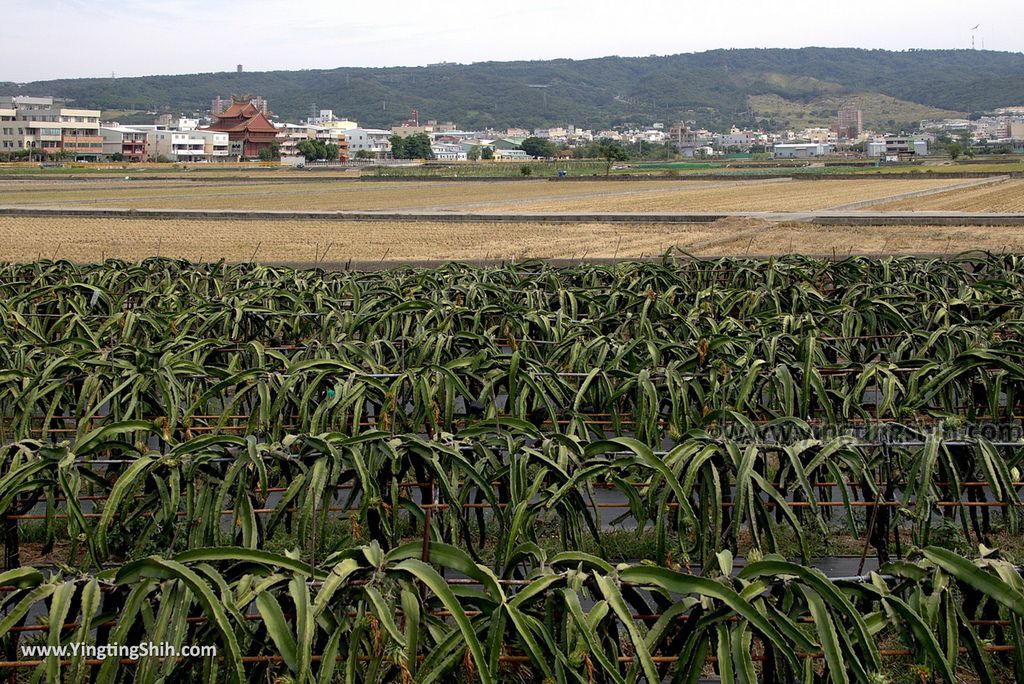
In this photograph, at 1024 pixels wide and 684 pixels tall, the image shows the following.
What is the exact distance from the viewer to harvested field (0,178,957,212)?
161 ft

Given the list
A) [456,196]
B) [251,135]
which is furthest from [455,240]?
[251,135]

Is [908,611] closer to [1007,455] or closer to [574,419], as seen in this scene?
[574,419]

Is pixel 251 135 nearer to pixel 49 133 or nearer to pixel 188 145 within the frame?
A: pixel 188 145

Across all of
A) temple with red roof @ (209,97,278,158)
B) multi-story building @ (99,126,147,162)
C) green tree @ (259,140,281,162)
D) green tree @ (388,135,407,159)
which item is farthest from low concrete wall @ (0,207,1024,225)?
green tree @ (388,135,407,159)

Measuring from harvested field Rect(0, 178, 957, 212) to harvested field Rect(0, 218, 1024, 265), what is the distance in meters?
11.3

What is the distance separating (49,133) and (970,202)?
13425cm

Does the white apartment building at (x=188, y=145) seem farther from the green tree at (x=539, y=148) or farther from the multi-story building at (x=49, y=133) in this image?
the green tree at (x=539, y=148)

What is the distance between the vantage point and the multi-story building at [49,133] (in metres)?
146

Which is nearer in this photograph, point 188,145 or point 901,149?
point 188,145

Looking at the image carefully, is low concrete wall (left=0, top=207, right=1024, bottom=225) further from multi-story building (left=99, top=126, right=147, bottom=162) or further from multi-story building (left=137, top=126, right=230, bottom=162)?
multi-story building (left=137, top=126, right=230, bottom=162)

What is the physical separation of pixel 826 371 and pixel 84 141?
15863 cm

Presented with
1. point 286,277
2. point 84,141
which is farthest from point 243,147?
point 286,277

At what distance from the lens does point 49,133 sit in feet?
484

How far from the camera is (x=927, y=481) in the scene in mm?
4645
